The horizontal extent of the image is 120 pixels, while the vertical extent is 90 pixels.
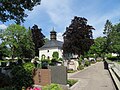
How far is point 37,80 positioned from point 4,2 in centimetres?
673

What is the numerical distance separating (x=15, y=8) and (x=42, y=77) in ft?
18.5

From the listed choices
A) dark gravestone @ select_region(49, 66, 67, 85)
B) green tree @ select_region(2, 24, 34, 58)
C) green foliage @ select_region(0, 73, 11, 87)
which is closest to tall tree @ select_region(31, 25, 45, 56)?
green tree @ select_region(2, 24, 34, 58)

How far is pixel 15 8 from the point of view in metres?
16.5

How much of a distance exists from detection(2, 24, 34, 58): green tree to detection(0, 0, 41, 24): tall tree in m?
47.1

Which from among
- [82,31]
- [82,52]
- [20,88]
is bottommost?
[20,88]

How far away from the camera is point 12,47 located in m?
66.4

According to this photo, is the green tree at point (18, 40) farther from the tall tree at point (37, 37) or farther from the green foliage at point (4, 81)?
the green foliage at point (4, 81)

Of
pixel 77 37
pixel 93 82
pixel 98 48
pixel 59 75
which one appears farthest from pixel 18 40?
pixel 98 48

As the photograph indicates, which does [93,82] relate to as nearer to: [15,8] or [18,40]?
[15,8]

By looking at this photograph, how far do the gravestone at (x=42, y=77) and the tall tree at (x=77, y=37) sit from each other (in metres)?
30.9

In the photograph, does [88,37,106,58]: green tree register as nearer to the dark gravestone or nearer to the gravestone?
the gravestone

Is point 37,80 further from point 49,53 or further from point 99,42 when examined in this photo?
point 99,42

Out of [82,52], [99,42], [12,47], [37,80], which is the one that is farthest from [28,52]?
[99,42]


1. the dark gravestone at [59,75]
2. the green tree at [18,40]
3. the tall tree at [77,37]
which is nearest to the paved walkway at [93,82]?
the dark gravestone at [59,75]
